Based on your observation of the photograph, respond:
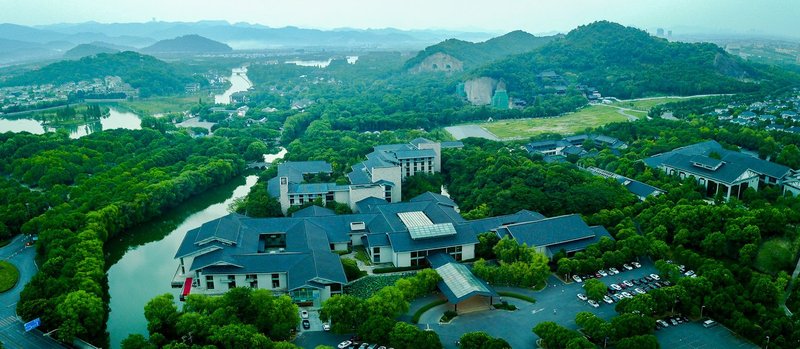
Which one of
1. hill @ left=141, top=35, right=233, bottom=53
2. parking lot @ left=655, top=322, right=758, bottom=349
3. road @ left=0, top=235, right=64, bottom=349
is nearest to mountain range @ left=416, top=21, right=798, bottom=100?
parking lot @ left=655, top=322, right=758, bottom=349

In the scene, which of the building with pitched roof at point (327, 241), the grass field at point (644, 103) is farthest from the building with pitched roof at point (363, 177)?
the grass field at point (644, 103)

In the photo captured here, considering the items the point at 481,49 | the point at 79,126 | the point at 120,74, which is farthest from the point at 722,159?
the point at 120,74

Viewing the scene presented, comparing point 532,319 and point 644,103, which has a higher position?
point 644,103

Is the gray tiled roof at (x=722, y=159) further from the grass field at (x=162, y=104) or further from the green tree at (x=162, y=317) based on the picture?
the grass field at (x=162, y=104)

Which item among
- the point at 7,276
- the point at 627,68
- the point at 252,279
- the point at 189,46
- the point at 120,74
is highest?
the point at 189,46

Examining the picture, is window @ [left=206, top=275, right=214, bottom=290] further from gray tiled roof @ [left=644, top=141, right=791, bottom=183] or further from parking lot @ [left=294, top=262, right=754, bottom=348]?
gray tiled roof @ [left=644, top=141, right=791, bottom=183]

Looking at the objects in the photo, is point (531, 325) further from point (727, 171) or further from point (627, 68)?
point (627, 68)

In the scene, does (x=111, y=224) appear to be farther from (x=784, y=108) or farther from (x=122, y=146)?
(x=784, y=108)
